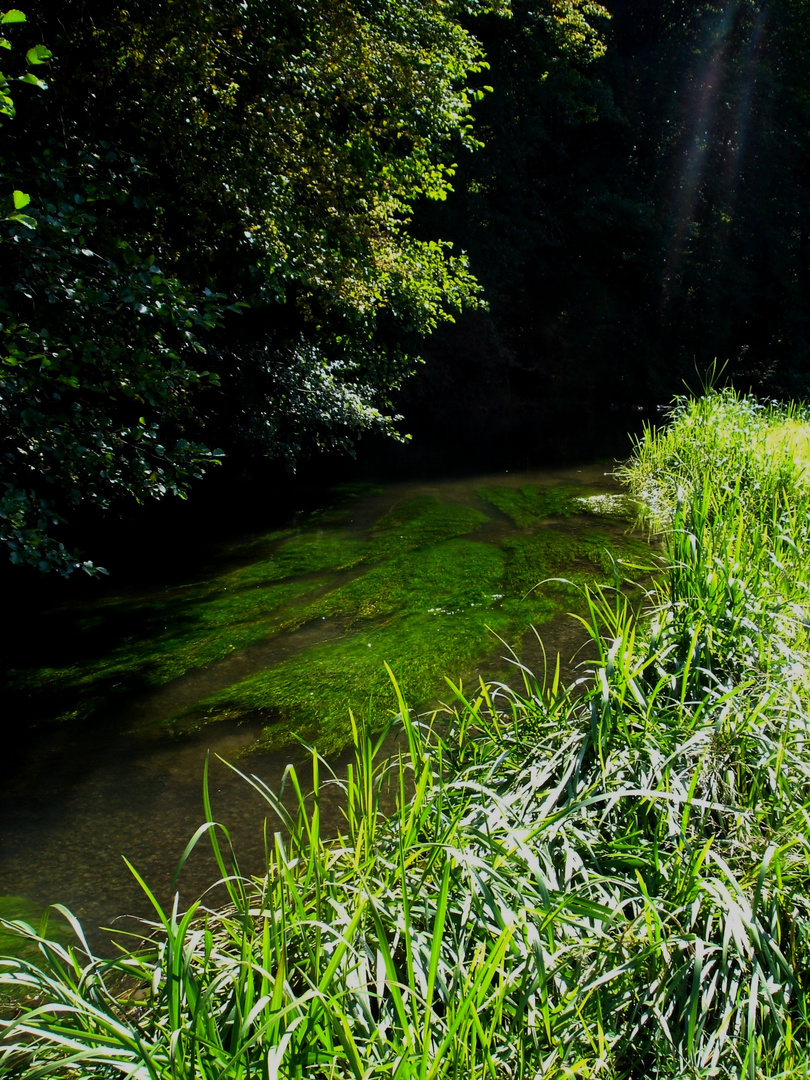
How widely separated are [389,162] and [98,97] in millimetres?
A: 2915

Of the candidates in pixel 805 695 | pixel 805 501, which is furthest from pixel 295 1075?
pixel 805 501

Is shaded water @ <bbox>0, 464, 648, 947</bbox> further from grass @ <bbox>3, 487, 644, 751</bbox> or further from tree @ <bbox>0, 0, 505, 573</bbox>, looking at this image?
tree @ <bbox>0, 0, 505, 573</bbox>

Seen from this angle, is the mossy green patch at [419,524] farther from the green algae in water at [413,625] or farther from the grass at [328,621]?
the green algae in water at [413,625]

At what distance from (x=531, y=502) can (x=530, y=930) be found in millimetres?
6477

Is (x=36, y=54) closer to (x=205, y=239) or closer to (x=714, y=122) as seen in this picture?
(x=205, y=239)

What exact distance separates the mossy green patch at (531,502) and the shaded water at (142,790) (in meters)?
2.83

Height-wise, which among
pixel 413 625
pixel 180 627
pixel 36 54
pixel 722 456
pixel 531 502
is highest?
pixel 36 54

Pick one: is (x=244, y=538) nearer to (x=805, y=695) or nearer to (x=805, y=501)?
(x=805, y=501)

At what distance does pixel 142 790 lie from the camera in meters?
2.89

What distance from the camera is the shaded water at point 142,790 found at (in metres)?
2.40

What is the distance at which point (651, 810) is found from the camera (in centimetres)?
197

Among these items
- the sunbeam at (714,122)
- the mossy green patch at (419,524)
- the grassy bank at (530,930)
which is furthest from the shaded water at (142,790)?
the sunbeam at (714,122)

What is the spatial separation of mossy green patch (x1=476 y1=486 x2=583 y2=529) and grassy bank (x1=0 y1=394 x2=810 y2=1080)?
461cm

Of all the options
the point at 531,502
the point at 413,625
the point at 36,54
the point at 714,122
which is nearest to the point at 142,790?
the point at 413,625
